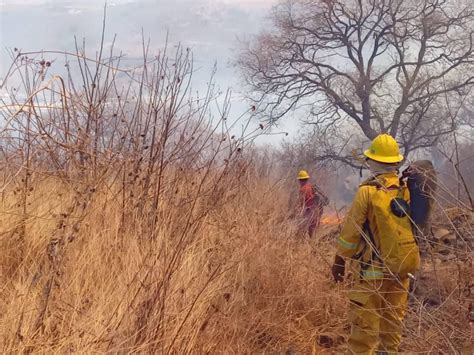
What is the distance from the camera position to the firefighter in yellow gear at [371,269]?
416 cm

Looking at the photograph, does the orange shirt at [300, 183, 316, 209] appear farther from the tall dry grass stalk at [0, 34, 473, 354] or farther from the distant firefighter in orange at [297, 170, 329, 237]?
the tall dry grass stalk at [0, 34, 473, 354]

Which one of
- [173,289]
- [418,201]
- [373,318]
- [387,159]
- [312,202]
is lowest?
[312,202]

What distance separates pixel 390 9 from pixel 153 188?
2087 centimetres

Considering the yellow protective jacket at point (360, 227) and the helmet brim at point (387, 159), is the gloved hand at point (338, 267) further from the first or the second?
the helmet brim at point (387, 159)

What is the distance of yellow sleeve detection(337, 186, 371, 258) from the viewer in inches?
165

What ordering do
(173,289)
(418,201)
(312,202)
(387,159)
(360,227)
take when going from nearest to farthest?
(173,289), (418,201), (360,227), (387,159), (312,202)

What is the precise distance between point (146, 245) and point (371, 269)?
1.55m

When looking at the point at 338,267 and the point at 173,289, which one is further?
the point at 338,267

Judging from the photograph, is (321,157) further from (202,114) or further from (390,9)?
(202,114)

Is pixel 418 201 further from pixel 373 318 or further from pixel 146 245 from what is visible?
pixel 146 245

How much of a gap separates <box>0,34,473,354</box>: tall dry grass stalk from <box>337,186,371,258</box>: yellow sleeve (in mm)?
571

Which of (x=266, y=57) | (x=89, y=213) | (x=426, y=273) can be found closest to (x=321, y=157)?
(x=266, y=57)

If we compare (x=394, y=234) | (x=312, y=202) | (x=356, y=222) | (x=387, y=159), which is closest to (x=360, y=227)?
(x=356, y=222)

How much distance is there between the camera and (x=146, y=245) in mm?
3600
